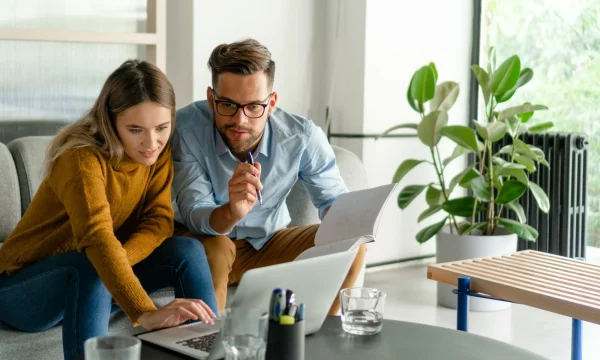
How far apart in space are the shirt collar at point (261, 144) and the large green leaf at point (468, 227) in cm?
131

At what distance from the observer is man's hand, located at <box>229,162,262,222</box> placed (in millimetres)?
2029

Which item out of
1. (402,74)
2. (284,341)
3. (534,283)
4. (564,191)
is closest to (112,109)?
(284,341)

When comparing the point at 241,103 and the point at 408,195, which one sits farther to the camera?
the point at 408,195

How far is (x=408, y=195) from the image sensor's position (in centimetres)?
367

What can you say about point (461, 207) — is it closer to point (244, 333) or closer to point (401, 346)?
point (401, 346)

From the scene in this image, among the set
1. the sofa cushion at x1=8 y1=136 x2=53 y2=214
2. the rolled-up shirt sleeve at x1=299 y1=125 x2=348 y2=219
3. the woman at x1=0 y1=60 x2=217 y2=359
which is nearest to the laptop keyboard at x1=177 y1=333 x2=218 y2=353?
the woman at x1=0 y1=60 x2=217 y2=359

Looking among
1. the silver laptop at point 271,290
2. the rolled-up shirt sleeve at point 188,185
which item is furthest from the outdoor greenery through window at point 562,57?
the silver laptop at point 271,290

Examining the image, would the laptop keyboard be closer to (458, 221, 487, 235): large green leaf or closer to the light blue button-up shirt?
the light blue button-up shirt

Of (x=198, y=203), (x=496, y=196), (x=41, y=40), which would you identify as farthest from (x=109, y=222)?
(x=496, y=196)

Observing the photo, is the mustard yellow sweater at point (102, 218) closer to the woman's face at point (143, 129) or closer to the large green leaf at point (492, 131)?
the woman's face at point (143, 129)

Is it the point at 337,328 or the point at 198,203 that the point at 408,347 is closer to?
the point at 337,328

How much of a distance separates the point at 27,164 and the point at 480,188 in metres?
1.76

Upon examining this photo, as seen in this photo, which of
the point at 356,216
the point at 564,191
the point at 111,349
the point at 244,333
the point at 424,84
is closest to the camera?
the point at 111,349

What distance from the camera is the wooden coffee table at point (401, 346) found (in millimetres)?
1446
